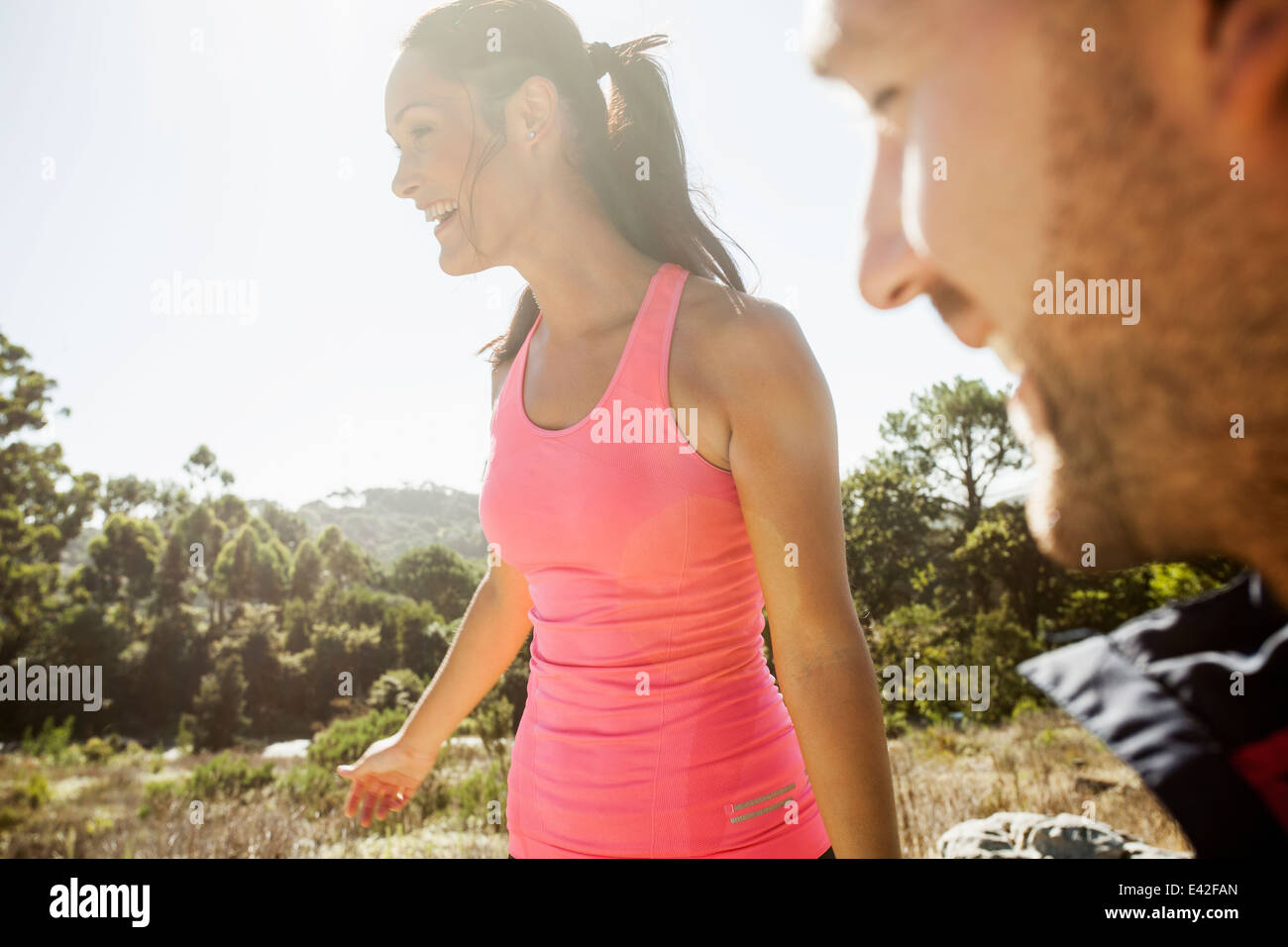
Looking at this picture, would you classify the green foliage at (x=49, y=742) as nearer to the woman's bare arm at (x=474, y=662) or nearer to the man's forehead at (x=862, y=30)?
the woman's bare arm at (x=474, y=662)

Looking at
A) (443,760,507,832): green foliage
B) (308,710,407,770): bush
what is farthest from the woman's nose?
(308,710,407,770): bush

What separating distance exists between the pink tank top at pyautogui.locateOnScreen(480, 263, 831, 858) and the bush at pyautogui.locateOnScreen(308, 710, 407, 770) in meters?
11.4

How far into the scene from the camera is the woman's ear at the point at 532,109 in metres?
1.59

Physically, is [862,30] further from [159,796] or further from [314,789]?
[159,796]

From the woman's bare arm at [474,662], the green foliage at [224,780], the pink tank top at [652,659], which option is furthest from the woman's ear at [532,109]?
the green foliage at [224,780]

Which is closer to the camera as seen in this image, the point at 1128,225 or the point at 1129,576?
the point at 1128,225

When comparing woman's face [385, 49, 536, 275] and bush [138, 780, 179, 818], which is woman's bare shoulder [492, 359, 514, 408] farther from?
bush [138, 780, 179, 818]

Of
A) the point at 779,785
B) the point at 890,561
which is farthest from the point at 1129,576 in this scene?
the point at 779,785
